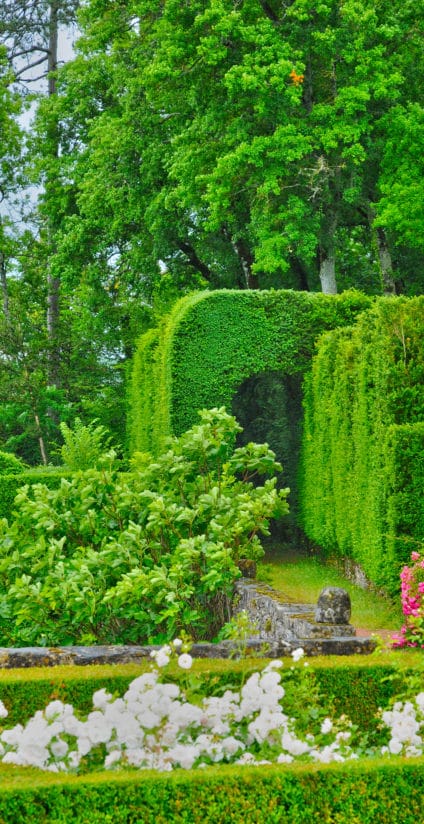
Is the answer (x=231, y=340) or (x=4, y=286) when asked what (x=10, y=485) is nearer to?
(x=231, y=340)

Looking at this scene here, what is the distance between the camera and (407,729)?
5121 mm

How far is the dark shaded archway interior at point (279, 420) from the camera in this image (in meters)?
18.6

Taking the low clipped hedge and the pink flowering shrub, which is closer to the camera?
the low clipped hedge

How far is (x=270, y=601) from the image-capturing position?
403 inches

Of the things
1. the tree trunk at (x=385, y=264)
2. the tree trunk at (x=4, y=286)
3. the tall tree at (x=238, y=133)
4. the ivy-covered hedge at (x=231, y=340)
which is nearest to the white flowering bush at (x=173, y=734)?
the ivy-covered hedge at (x=231, y=340)

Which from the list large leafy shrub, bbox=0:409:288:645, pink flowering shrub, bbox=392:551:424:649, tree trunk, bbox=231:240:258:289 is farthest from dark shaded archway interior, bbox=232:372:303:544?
tree trunk, bbox=231:240:258:289

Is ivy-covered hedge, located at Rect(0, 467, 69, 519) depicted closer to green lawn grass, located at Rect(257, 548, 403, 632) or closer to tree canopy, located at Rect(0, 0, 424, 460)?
green lawn grass, located at Rect(257, 548, 403, 632)

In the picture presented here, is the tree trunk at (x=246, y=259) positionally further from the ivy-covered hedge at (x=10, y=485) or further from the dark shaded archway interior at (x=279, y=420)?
the ivy-covered hedge at (x=10, y=485)

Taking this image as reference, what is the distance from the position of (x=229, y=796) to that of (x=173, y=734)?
1.89 feet

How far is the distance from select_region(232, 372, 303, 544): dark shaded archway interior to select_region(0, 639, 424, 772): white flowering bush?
43.8ft

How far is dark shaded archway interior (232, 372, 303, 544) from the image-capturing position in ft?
61.2

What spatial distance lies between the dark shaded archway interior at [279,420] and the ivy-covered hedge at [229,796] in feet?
46.2

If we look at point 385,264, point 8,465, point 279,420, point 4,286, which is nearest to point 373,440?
point 279,420

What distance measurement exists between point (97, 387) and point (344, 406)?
591 inches
